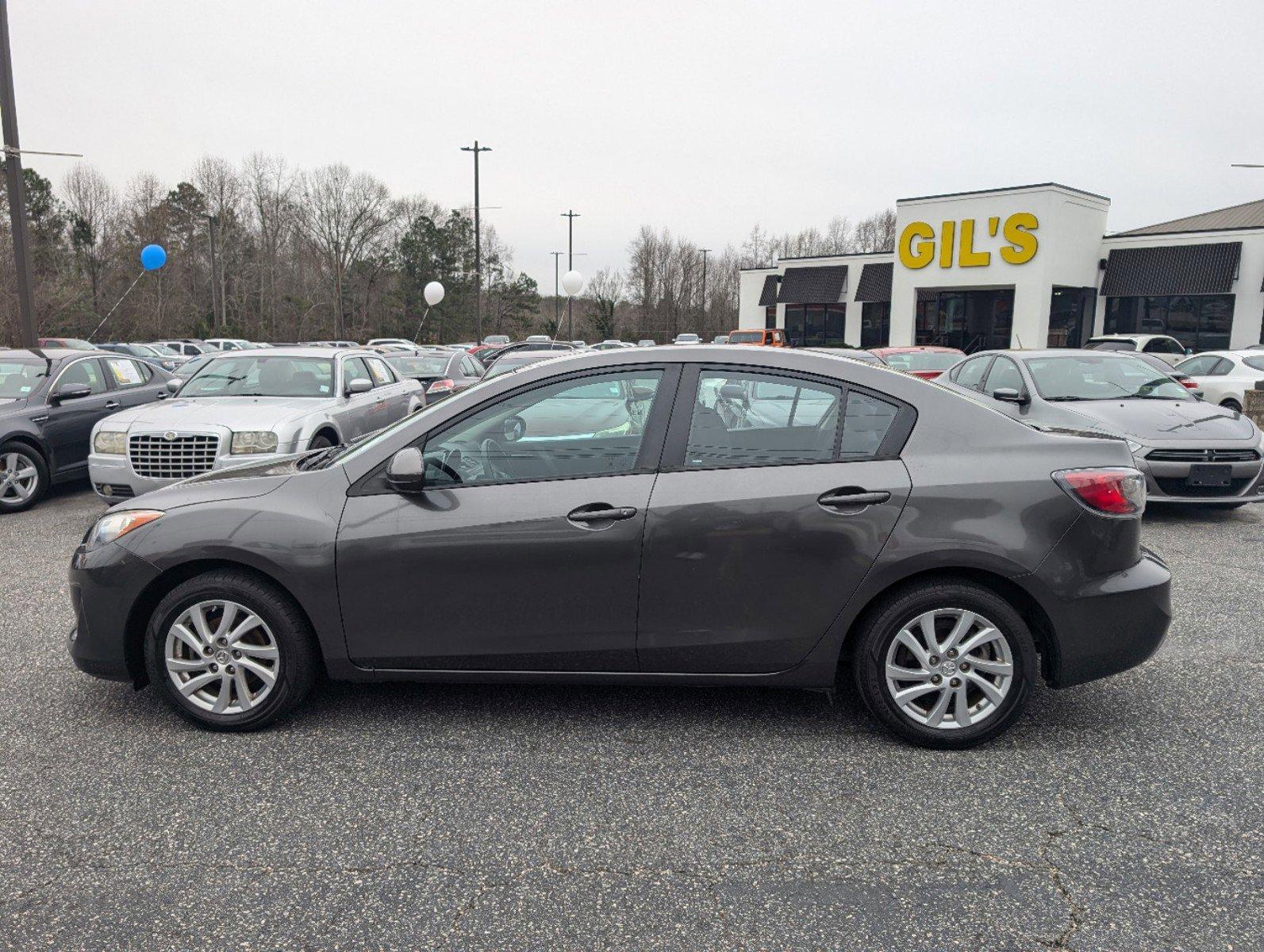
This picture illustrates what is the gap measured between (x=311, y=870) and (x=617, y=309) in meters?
84.2

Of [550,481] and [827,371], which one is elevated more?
[827,371]

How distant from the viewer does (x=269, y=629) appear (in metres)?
3.83

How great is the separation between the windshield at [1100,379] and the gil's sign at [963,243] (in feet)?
78.9

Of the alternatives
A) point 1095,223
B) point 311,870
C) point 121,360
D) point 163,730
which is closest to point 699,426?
point 311,870

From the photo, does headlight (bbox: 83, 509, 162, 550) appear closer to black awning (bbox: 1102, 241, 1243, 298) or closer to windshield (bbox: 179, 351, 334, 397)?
windshield (bbox: 179, 351, 334, 397)

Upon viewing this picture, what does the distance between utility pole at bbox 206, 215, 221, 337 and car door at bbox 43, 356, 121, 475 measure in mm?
44214

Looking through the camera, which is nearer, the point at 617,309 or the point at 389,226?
the point at 389,226

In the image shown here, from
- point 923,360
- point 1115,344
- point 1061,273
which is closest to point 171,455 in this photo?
point 923,360

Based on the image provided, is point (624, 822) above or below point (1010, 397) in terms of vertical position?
below

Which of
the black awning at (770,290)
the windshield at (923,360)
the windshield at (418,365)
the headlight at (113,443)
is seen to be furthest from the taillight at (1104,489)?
the black awning at (770,290)

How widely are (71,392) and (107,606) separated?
24.4 feet

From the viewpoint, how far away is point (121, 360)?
1150 cm

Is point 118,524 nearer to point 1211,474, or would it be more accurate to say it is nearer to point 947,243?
point 1211,474

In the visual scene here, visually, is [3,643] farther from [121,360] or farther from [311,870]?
[121,360]
